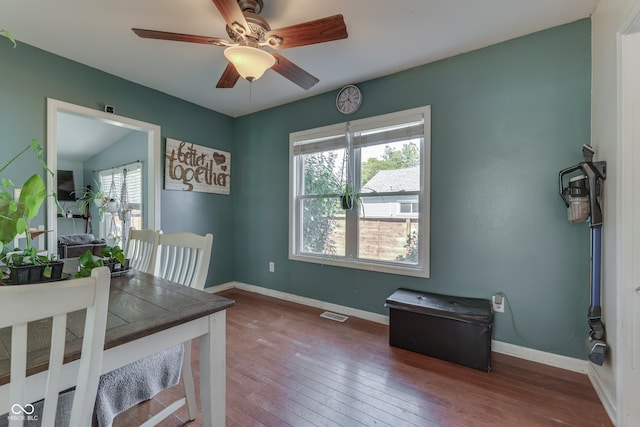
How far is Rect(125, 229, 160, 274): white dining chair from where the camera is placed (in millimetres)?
1845

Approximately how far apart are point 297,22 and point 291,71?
34cm

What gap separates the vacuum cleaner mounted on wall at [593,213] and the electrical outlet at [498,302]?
0.53 meters

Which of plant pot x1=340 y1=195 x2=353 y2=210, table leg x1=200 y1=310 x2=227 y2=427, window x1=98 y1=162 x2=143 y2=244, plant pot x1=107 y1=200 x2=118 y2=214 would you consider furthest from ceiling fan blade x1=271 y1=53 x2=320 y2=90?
plant pot x1=107 y1=200 x2=118 y2=214

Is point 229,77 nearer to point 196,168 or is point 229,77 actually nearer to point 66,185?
point 196,168

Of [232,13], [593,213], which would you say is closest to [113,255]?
[232,13]

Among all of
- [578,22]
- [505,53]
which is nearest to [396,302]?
[505,53]

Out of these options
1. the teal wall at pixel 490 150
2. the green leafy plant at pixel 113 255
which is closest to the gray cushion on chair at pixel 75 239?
the teal wall at pixel 490 150

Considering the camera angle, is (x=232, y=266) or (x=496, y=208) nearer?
(x=496, y=208)

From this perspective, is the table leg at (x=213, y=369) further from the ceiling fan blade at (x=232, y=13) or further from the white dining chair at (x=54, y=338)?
the ceiling fan blade at (x=232, y=13)

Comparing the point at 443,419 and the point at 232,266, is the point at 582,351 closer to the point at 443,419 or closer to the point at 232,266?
the point at 443,419

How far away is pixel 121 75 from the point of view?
9.39 ft

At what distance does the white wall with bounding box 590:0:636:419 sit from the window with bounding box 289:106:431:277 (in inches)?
44.7

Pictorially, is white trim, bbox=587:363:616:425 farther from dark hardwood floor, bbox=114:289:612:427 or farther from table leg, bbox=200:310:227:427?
table leg, bbox=200:310:227:427

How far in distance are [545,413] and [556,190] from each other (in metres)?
1.48
